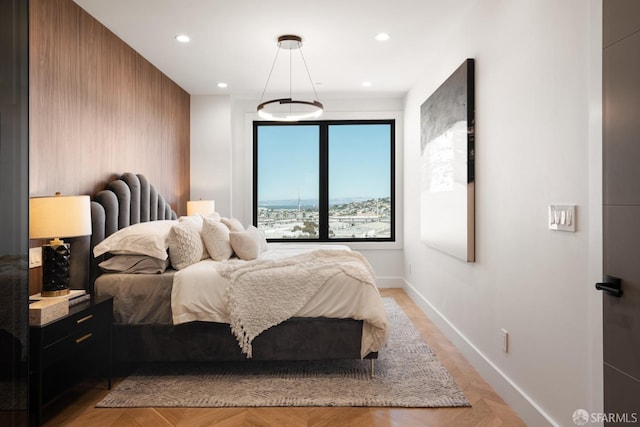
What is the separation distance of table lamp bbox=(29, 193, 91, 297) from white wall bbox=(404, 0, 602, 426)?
102 inches

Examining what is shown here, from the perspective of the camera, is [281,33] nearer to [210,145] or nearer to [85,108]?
[85,108]

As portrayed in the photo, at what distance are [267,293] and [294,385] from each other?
62 cm

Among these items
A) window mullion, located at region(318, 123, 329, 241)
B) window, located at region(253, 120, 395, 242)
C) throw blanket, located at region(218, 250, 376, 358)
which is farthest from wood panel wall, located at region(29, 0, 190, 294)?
window mullion, located at region(318, 123, 329, 241)

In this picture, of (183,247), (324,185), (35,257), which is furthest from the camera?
(324,185)

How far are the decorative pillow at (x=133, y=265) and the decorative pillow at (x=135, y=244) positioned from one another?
4cm

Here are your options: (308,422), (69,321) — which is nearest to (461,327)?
(308,422)

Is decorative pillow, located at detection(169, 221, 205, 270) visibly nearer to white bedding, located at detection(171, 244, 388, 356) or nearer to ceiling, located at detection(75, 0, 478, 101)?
white bedding, located at detection(171, 244, 388, 356)

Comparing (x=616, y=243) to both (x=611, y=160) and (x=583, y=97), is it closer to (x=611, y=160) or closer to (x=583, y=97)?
(x=611, y=160)

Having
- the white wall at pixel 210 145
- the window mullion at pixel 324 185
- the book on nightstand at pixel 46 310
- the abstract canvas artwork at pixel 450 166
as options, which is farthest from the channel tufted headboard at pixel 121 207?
the abstract canvas artwork at pixel 450 166

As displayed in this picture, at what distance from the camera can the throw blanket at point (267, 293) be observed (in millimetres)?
2727

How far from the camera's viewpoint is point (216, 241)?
11.0 feet

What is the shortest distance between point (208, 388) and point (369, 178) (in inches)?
158

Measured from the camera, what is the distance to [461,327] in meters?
3.31

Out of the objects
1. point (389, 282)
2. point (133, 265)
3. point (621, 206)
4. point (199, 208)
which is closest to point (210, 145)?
point (199, 208)
